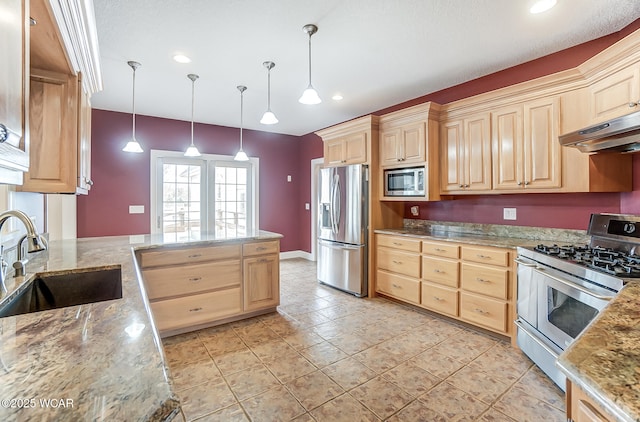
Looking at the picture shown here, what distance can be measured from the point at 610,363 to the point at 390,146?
3.25 metres

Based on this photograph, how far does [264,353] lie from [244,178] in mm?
3887

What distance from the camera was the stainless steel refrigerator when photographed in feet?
12.5

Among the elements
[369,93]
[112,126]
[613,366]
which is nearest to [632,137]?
[613,366]

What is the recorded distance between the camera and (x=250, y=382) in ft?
6.76

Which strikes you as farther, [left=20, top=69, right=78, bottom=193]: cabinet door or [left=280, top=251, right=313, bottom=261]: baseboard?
[left=280, top=251, right=313, bottom=261]: baseboard

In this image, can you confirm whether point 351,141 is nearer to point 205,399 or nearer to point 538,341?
point 538,341

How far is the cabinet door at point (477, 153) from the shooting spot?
2.97 meters

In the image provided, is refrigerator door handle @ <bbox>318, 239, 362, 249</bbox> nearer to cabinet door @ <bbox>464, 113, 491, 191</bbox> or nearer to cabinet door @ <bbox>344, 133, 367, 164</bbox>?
cabinet door @ <bbox>344, 133, 367, 164</bbox>

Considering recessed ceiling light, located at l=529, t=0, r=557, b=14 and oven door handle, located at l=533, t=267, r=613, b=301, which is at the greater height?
recessed ceiling light, located at l=529, t=0, r=557, b=14

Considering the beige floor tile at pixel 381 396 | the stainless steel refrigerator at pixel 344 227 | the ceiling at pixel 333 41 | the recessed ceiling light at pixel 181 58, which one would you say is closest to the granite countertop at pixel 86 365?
the beige floor tile at pixel 381 396

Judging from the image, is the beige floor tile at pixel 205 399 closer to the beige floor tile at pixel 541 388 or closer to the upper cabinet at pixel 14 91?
the upper cabinet at pixel 14 91

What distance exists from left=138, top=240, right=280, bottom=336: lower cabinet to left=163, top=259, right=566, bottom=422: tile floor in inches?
5.7

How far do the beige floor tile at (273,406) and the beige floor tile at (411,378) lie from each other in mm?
679

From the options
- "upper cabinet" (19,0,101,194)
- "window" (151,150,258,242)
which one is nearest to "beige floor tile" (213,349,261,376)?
"upper cabinet" (19,0,101,194)
